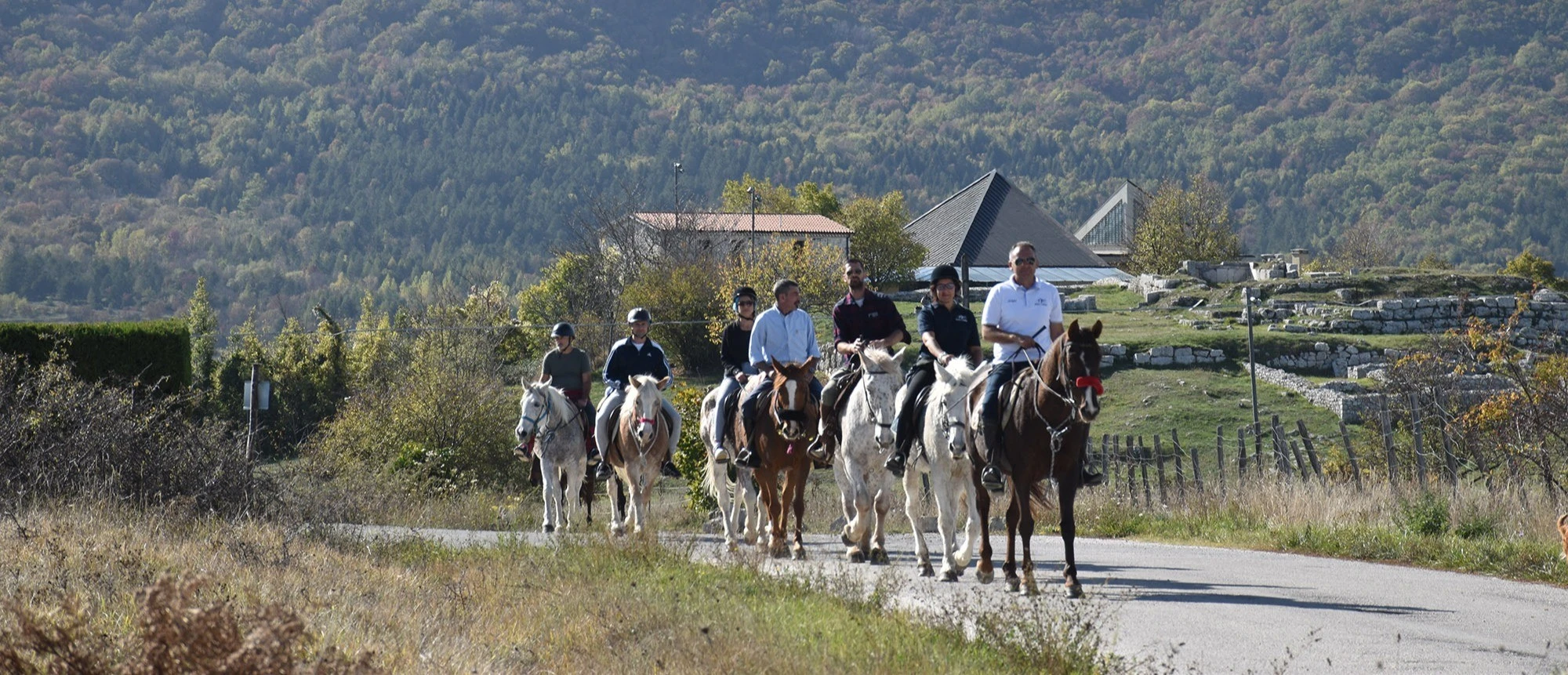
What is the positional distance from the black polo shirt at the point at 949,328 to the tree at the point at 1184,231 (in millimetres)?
89629

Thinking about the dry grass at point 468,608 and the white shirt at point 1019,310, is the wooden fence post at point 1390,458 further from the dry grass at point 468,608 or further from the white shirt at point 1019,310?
the dry grass at point 468,608

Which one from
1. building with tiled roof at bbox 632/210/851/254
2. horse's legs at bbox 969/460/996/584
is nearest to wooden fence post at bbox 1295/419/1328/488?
horse's legs at bbox 969/460/996/584

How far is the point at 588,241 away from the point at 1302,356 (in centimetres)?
5308

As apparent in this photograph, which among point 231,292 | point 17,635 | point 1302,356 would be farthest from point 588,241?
point 231,292

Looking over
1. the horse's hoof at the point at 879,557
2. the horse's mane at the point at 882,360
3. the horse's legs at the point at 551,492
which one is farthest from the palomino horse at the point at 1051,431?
the horse's legs at the point at 551,492

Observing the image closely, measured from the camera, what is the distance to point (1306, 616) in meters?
11.6

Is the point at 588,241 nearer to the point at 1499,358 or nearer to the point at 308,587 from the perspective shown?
the point at 1499,358

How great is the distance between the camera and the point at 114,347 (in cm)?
2481

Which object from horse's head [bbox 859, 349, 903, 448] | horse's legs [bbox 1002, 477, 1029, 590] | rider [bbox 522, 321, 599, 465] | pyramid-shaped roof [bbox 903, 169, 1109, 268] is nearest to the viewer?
horse's legs [bbox 1002, 477, 1029, 590]

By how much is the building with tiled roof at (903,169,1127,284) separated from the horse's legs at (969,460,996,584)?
84915 mm

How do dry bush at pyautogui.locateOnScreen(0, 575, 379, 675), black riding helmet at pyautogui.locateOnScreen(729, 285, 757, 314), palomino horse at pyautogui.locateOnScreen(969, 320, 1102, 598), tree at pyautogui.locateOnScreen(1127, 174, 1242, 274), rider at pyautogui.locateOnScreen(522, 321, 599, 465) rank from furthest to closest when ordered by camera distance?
tree at pyautogui.locateOnScreen(1127, 174, 1242, 274)
rider at pyautogui.locateOnScreen(522, 321, 599, 465)
black riding helmet at pyautogui.locateOnScreen(729, 285, 757, 314)
palomino horse at pyautogui.locateOnScreen(969, 320, 1102, 598)
dry bush at pyautogui.locateOnScreen(0, 575, 379, 675)

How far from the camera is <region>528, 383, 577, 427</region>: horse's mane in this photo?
2027cm

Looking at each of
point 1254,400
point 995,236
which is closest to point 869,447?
point 1254,400

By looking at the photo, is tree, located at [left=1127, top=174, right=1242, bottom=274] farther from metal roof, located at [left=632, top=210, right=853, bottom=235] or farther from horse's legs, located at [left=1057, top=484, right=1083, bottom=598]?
horse's legs, located at [left=1057, top=484, right=1083, bottom=598]
